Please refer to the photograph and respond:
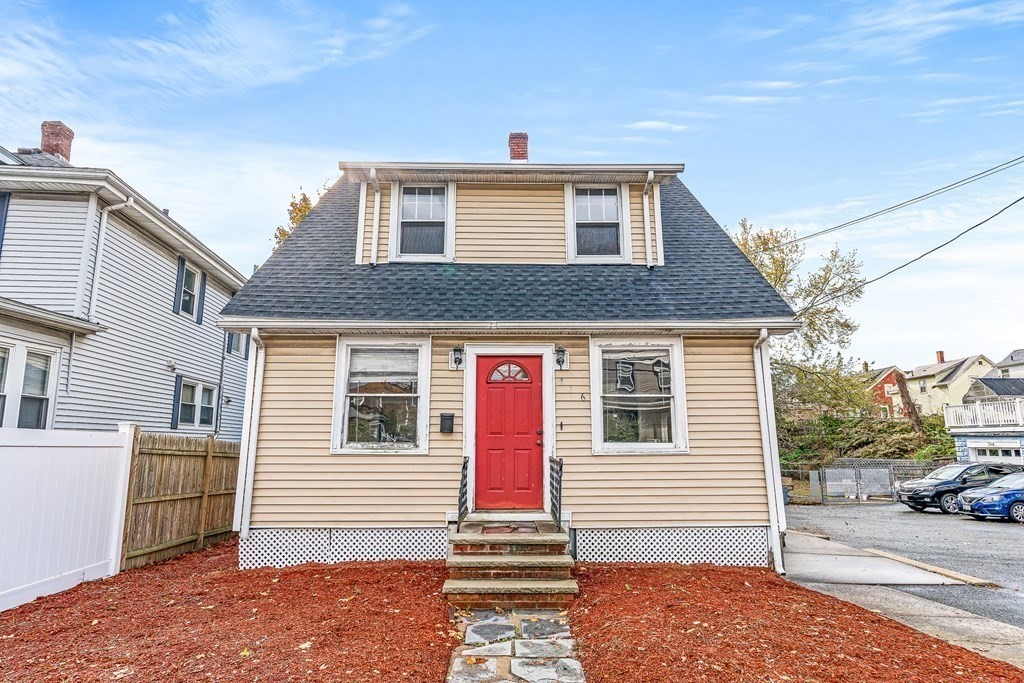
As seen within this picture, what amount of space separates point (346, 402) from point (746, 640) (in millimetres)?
5261

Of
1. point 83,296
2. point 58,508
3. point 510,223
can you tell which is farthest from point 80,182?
point 510,223

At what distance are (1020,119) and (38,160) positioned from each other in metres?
21.0

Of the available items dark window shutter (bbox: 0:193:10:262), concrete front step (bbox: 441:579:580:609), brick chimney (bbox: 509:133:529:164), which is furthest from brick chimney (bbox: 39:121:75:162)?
concrete front step (bbox: 441:579:580:609)

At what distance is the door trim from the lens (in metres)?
6.76

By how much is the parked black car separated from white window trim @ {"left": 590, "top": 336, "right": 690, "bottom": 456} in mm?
14083

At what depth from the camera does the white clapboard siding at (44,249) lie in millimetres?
9023

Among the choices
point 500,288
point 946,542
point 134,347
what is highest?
point 500,288

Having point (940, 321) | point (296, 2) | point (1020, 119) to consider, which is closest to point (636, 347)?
point (296, 2)

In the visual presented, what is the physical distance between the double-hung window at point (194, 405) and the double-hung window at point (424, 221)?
8.05 m

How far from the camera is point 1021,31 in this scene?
429 inches

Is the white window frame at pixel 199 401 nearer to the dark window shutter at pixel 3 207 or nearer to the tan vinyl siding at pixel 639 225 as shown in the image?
the dark window shutter at pixel 3 207

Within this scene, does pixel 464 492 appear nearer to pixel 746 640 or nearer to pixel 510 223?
pixel 746 640

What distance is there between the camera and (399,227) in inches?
318

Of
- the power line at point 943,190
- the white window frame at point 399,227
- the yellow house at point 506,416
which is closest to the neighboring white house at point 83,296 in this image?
the yellow house at point 506,416
